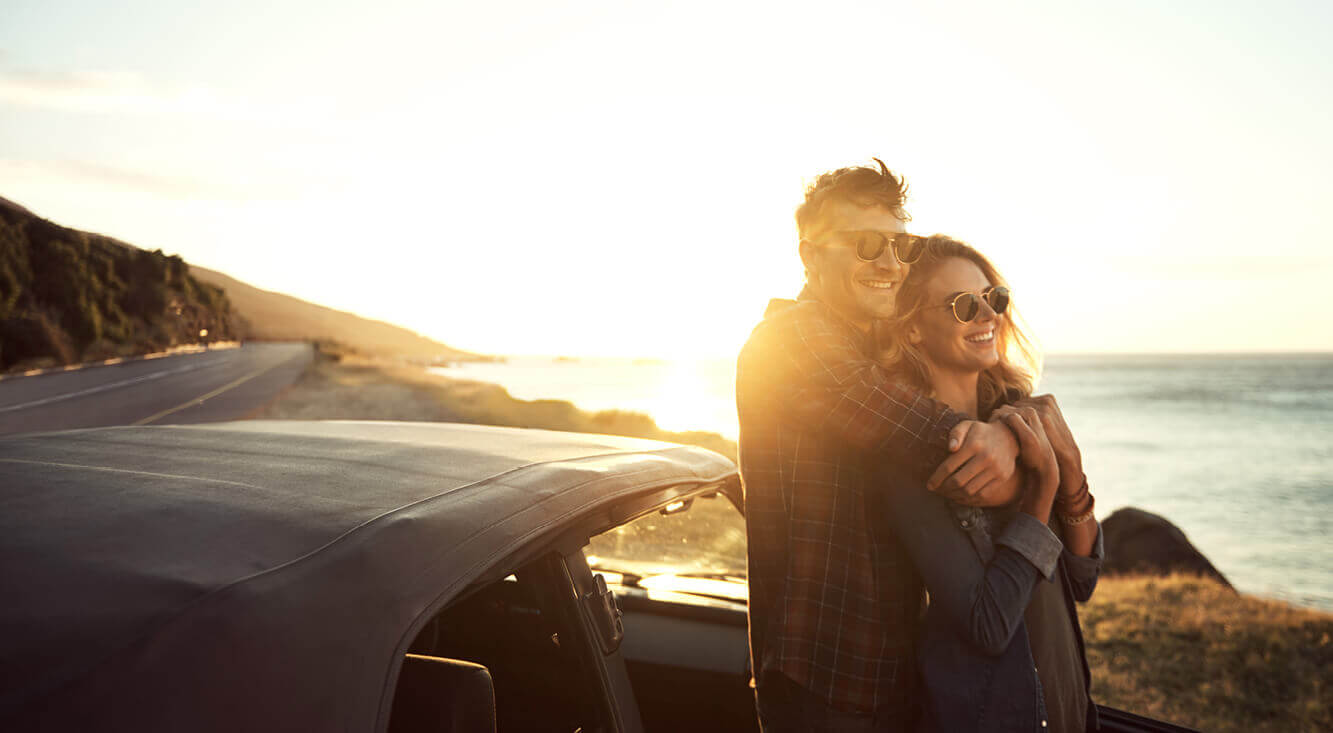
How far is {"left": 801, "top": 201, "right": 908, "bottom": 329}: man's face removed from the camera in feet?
8.12

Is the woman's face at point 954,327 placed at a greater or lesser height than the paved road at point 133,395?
greater

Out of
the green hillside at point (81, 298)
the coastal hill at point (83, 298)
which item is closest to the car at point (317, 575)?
the green hillside at point (81, 298)

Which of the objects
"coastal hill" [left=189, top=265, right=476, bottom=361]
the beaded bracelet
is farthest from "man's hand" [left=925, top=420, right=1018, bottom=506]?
"coastal hill" [left=189, top=265, right=476, bottom=361]

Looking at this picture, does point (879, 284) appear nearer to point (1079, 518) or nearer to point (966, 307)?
point (966, 307)

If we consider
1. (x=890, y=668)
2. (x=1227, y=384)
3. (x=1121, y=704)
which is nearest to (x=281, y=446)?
(x=890, y=668)

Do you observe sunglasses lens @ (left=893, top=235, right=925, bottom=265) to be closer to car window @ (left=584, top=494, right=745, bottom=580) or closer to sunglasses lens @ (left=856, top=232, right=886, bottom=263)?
sunglasses lens @ (left=856, top=232, right=886, bottom=263)

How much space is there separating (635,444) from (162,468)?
1501 millimetres

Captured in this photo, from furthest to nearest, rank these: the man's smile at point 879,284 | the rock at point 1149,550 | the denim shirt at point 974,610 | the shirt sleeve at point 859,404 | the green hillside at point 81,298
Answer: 1. the green hillside at point 81,298
2. the rock at point 1149,550
3. the man's smile at point 879,284
4. the shirt sleeve at point 859,404
5. the denim shirt at point 974,610

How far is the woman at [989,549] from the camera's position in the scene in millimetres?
1934

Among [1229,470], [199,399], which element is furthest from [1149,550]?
[1229,470]

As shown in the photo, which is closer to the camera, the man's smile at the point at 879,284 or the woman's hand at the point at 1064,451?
the woman's hand at the point at 1064,451

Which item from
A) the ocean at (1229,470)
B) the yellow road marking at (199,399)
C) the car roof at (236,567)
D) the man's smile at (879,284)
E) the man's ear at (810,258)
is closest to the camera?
the car roof at (236,567)

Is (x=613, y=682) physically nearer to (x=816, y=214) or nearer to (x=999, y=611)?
(x=999, y=611)

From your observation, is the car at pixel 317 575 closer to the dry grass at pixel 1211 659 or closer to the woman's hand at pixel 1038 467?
the woman's hand at pixel 1038 467
